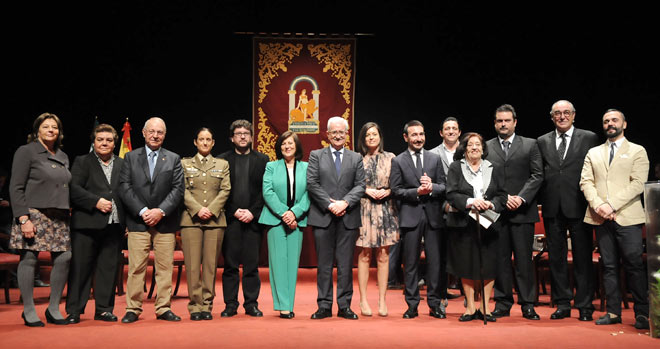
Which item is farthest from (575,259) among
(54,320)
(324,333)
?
(54,320)

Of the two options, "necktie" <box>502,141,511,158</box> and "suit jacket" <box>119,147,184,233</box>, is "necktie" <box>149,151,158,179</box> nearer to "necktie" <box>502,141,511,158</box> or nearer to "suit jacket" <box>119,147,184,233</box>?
"suit jacket" <box>119,147,184,233</box>

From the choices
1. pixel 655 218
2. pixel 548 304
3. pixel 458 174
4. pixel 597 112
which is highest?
pixel 597 112

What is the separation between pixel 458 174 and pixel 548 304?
1951mm

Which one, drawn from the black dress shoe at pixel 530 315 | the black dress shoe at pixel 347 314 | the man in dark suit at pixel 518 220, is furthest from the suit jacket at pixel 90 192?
the black dress shoe at pixel 530 315

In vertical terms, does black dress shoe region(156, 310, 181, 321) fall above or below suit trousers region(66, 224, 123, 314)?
below

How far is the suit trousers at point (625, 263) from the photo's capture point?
4316mm

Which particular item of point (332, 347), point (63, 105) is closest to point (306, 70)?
point (63, 105)

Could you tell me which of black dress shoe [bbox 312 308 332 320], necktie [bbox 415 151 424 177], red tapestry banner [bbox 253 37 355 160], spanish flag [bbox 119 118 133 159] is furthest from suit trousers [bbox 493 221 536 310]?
spanish flag [bbox 119 118 133 159]

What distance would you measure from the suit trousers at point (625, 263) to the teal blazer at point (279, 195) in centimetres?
234

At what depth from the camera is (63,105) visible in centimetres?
838

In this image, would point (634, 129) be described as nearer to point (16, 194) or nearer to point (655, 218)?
point (655, 218)

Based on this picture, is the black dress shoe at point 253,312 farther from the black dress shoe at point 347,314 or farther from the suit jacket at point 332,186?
the suit jacket at point 332,186

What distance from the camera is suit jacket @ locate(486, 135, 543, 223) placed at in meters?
4.62

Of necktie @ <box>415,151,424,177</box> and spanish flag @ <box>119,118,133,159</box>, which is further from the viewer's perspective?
spanish flag @ <box>119,118,133,159</box>
